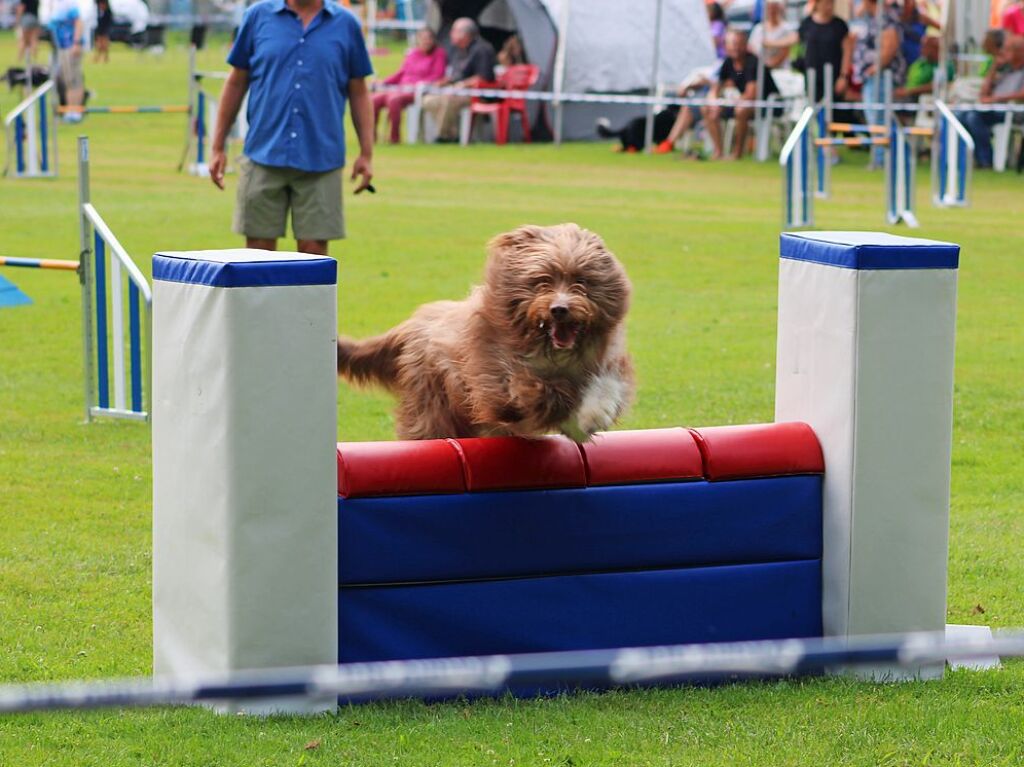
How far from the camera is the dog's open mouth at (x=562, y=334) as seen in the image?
4312 mm

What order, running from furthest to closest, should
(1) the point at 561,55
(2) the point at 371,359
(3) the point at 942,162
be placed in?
(1) the point at 561,55 < (3) the point at 942,162 < (2) the point at 371,359

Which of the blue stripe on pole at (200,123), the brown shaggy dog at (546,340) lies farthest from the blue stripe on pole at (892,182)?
the brown shaggy dog at (546,340)

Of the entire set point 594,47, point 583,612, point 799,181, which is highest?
point 594,47

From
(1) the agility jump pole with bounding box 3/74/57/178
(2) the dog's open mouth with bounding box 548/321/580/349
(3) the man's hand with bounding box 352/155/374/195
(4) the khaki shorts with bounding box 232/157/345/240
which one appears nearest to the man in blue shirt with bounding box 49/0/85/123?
(1) the agility jump pole with bounding box 3/74/57/178

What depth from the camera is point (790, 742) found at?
160 inches

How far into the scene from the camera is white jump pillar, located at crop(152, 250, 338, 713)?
393 cm

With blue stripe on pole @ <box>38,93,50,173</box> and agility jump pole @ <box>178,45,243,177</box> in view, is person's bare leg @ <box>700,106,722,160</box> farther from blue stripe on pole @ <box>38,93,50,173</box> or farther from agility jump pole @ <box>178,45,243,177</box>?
blue stripe on pole @ <box>38,93,50,173</box>

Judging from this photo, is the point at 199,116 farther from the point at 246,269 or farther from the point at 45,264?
the point at 246,269

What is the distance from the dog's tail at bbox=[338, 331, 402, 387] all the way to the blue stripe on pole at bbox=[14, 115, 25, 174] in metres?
15.2

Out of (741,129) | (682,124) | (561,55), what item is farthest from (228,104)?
(561,55)

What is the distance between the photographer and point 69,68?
2708 centimetres

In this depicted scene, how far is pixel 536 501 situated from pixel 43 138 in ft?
56.7

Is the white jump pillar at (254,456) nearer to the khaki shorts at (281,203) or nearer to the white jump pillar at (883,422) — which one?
the white jump pillar at (883,422)

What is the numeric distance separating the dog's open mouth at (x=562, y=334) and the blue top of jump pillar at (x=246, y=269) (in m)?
0.62
